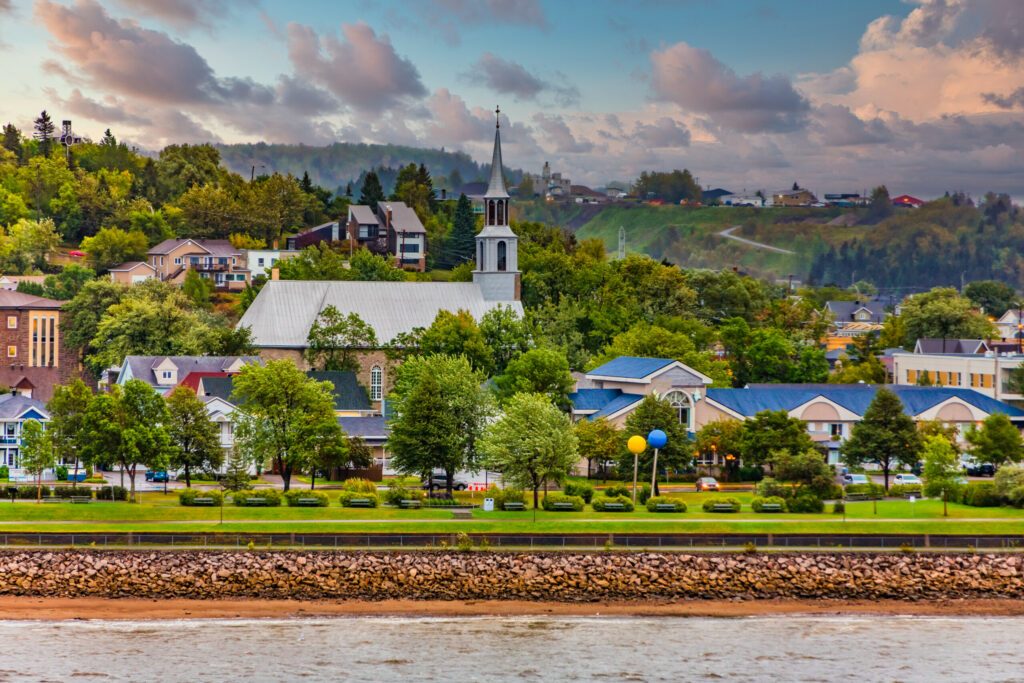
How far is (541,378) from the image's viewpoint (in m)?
81.8

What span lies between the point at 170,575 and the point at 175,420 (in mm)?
16876

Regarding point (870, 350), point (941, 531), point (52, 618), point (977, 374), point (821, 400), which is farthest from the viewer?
point (870, 350)

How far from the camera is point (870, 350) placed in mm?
145875

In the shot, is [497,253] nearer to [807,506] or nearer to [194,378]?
[194,378]

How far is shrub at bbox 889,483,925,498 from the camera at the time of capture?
67.9m

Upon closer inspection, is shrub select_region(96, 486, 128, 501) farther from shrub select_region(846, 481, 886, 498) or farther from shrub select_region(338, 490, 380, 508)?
shrub select_region(846, 481, 886, 498)

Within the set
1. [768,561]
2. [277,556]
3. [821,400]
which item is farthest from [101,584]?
[821,400]

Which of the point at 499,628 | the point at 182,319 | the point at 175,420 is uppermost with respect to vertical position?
the point at 182,319

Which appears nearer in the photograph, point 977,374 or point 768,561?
point 768,561

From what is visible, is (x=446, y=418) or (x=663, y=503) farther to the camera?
(x=446, y=418)

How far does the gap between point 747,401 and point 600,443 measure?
12.2m

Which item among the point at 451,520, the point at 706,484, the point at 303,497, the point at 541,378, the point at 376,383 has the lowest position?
the point at 451,520

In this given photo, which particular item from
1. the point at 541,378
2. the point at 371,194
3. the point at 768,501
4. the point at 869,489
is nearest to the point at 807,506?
the point at 768,501

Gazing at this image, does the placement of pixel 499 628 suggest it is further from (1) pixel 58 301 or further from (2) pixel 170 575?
(1) pixel 58 301
